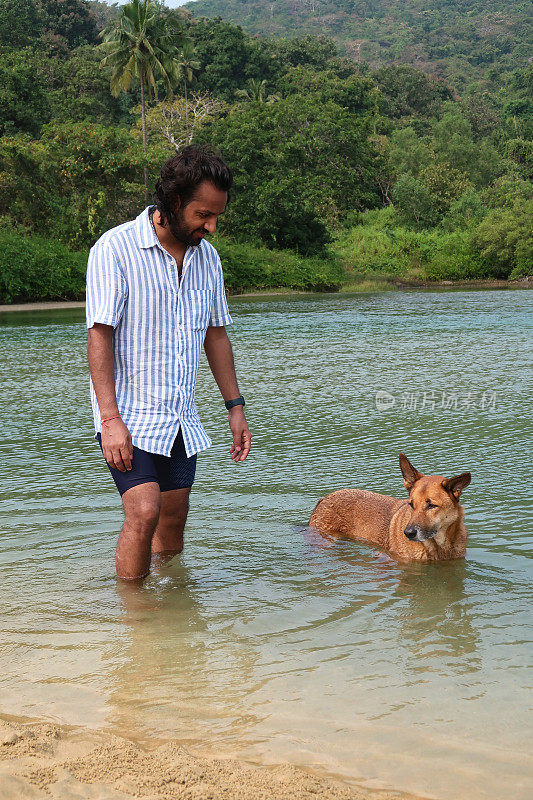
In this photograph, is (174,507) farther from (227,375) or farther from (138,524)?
(227,375)

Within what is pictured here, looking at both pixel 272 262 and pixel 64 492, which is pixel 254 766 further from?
pixel 272 262

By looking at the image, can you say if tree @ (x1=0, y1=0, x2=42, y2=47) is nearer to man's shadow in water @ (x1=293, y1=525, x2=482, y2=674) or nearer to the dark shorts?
man's shadow in water @ (x1=293, y1=525, x2=482, y2=674)

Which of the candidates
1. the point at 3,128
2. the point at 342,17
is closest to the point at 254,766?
the point at 3,128

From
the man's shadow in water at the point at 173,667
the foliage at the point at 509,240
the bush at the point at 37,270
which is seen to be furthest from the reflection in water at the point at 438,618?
the foliage at the point at 509,240

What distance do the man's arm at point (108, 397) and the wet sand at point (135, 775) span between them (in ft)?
4.31

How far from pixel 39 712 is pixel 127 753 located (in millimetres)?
578

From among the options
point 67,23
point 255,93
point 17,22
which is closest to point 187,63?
point 255,93

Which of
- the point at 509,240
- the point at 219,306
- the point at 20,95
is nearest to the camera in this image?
the point at 219,306

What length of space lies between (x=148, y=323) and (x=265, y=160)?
156 feet

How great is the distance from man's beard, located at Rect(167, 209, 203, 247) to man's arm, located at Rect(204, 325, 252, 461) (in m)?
0.67

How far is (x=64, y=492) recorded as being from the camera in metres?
7.30

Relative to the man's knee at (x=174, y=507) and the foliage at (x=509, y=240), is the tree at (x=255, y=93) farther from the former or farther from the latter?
the man's knee at (x=174, y=507)

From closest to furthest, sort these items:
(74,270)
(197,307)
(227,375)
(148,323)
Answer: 1. (148,323)
2. (197,307)
3. (227,375)
4. (74,270)

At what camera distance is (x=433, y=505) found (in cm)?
539
